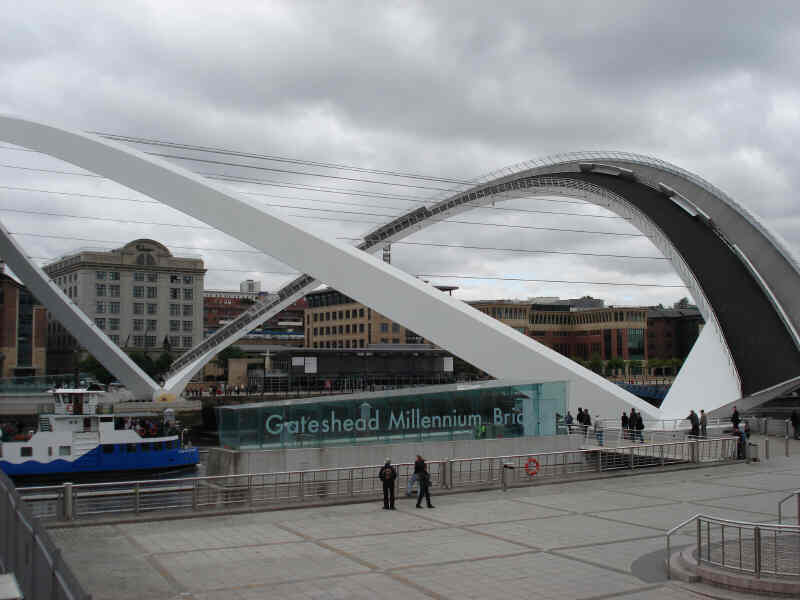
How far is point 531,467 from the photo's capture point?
68.9ft

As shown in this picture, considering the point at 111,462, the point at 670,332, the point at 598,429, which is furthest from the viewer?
the point at 670,332

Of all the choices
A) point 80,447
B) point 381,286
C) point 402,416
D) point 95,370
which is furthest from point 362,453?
point 95,370

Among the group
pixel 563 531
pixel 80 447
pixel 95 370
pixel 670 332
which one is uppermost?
pixel 670 332

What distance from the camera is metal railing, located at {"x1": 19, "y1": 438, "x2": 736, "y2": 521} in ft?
50.1

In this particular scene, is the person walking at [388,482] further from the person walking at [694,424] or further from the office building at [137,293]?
the office building at [137,293]

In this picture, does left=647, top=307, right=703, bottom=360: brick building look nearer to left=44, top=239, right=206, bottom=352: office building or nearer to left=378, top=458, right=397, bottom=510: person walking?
left=44, top=239, right=206, bottom=352: office building

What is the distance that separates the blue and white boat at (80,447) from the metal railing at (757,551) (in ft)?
99.7

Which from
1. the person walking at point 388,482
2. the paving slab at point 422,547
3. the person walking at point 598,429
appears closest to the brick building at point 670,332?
the person walking at point 598,429

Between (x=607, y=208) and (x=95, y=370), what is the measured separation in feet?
235

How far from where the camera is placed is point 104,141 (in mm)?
36562

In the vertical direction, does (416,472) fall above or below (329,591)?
above

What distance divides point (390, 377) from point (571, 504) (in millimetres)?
77091

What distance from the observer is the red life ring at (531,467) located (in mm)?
20828

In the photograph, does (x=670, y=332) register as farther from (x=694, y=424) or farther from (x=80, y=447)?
(x=80, y=447)
